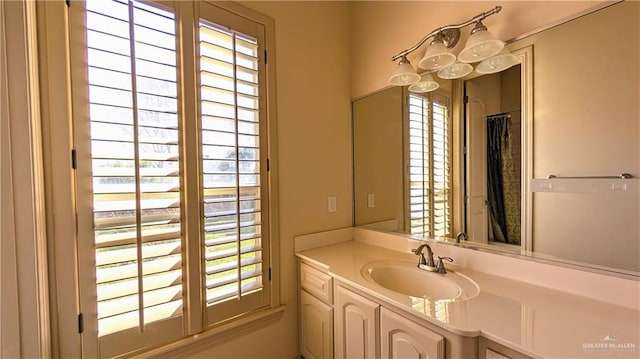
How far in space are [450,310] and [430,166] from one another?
0.89 meters

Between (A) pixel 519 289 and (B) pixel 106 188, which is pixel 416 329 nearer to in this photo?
(A) pixel 519 289

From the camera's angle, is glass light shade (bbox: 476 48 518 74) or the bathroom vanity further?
glass light shade (bbox: 476 48 518 74)

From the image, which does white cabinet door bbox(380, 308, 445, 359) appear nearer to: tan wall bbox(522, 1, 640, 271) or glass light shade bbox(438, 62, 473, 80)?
tan wall bbox(522, 1, 640, 271)

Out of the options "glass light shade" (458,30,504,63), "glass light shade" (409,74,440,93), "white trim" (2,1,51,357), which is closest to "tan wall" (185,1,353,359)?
"glass light shade" (409,74,440,93)

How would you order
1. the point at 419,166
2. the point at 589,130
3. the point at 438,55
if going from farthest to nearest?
the point at 419,166
the point at 438,55
the point at 589,130

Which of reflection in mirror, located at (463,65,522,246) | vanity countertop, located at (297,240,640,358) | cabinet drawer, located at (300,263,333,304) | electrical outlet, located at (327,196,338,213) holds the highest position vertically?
reflection in mirror, located at (463,65,522,246)

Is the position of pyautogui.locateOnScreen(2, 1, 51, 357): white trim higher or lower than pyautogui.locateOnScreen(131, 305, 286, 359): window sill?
higher

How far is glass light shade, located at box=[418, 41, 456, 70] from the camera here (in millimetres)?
1240

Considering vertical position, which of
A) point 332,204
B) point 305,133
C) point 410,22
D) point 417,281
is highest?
Result: point 410,22

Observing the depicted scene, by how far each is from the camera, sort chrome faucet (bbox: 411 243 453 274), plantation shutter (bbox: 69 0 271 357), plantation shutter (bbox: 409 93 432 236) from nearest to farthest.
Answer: plantation shutter (bbox: 69 0 271 357) < chrome faucet (bbox: 411 243 453 274) < plantation shutter (bbox: 409 93 432 236)

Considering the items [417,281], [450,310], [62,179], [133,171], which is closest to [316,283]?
[417,281]

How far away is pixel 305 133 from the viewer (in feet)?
5.74

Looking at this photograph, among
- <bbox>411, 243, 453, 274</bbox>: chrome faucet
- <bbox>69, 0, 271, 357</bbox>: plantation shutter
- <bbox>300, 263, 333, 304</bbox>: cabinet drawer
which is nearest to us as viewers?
<bbox>69, 0, 271, 357</bbox>: plantation shutter

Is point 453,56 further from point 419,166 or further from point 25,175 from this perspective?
point 25,175
